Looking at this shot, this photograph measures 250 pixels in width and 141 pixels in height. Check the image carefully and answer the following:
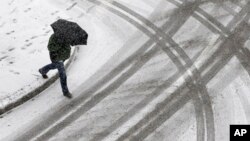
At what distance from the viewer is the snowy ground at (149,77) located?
9594 millimetres

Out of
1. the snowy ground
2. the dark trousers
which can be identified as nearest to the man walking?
the dark trousers

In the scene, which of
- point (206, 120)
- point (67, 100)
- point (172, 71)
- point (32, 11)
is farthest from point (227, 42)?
point (32, 11)

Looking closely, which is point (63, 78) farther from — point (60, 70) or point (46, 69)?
point (46, 69)

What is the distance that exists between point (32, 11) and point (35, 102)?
4.12 metres

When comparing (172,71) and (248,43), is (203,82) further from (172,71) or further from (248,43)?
(248,43)

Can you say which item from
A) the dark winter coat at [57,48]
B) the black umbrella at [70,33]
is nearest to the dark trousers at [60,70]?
the dark winter coat at [57,48]

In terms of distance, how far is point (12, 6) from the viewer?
14.1m

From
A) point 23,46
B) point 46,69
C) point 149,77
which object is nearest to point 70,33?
point 46,69

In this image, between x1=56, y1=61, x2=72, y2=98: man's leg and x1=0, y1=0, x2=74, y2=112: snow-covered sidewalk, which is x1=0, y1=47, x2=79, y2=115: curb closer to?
x1=0, y1=0, x2=74, y2=112: snow-covered sidewalk

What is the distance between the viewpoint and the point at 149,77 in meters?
11.2

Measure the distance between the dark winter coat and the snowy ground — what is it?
3.48 ft

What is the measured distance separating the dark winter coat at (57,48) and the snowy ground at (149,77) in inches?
41.8

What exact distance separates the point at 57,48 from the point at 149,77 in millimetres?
2370

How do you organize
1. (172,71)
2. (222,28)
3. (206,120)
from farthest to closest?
(222,28) < (172,71) < (206,120)
